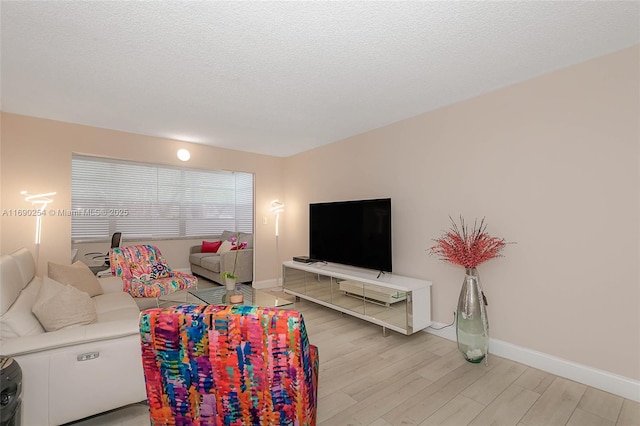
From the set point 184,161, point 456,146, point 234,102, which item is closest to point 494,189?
point 456,146

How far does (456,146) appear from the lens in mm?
3070

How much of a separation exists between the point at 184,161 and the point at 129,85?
6.18ft

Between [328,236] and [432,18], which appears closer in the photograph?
[432,18]

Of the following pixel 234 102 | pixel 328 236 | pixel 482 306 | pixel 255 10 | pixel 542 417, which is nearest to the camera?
pixel 255 10

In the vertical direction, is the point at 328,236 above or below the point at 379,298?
above

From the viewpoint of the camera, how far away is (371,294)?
129 inches

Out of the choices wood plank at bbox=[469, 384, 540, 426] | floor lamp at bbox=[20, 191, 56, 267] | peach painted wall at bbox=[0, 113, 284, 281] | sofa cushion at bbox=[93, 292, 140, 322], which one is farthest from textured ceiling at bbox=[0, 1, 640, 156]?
wood plank at bbox=[469, 384, 540, 426]

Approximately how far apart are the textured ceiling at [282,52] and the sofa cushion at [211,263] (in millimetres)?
3053

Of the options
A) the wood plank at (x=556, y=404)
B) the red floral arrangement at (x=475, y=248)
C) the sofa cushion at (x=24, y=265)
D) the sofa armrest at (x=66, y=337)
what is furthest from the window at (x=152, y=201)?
the wood plank at (x=556, y=404)

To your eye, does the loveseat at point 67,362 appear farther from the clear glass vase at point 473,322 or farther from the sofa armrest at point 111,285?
the clear glass vase at point 473,322

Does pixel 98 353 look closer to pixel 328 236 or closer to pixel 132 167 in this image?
pixel 328 236

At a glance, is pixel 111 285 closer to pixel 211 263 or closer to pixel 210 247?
pixel 211 263

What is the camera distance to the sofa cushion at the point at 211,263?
221 inches

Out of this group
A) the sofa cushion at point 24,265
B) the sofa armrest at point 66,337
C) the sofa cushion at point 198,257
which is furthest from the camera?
the sofa cushion at point 198,257
